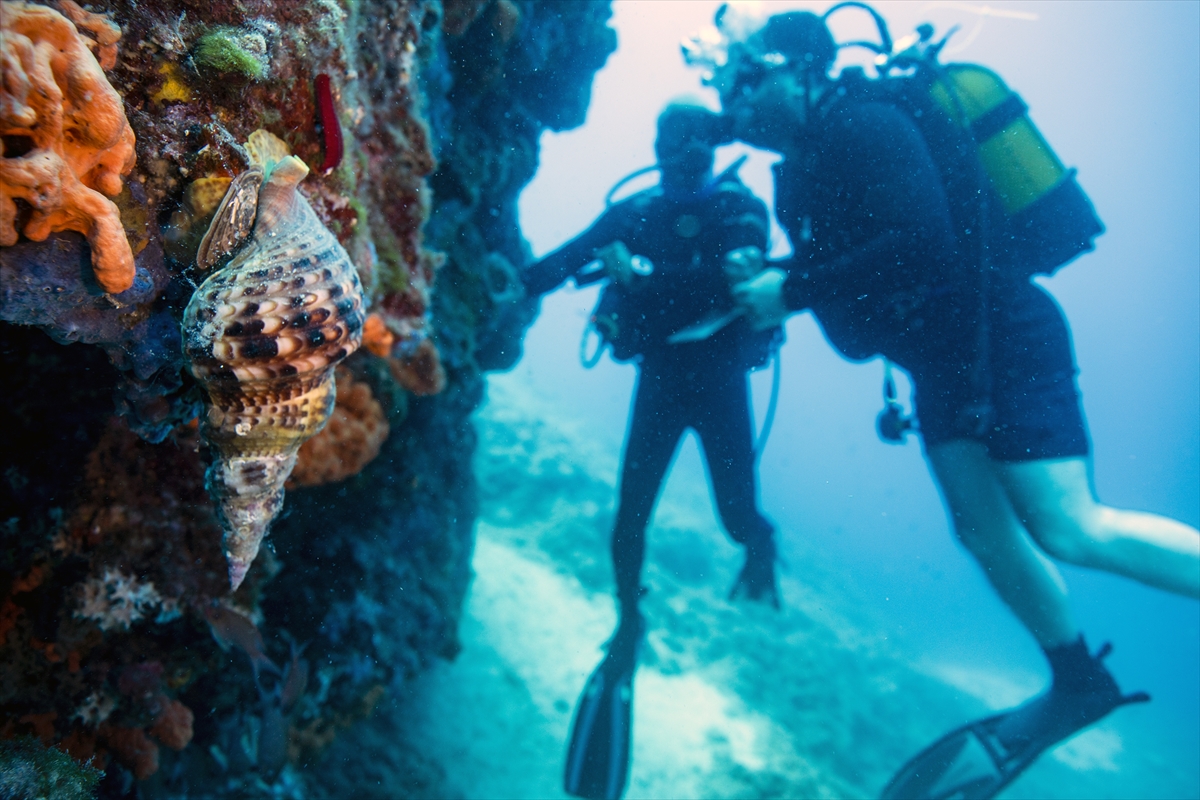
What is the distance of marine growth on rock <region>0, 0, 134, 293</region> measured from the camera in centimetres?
113

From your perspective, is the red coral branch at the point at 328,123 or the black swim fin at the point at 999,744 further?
the black swim fin at the point at 999,744

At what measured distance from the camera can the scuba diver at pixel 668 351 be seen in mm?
5332

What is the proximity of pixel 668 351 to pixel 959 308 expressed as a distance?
2664mm

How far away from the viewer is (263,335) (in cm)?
139

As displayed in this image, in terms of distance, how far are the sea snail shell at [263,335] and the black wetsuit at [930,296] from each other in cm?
369

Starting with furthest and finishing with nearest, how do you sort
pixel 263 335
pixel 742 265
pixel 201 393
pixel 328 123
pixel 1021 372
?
1. pixel 742 265
2. pixel 1021 372
3. pixel 328 123
4. pixel 201 393
5. pixel 263 335

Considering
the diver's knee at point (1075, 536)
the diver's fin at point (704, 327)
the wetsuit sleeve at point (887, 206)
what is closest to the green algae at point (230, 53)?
the wetsuit sleeve at point (887, 206)

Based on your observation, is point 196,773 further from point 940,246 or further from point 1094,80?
point 1094,80

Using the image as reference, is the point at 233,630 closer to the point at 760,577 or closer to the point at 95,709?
the point at 95,709

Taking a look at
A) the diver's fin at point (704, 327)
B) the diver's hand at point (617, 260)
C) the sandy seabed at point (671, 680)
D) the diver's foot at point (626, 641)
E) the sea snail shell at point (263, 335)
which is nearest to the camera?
the sea snail shell at point (263, 335)

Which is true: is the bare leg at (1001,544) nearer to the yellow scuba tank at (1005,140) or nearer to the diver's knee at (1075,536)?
the diver's knee at (1075,536)

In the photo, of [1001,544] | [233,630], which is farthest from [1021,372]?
[233,630]

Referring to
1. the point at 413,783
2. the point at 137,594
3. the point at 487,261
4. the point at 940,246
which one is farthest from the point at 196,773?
the point at 940,246

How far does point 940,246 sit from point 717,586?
10.8 metres
